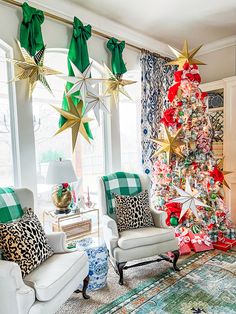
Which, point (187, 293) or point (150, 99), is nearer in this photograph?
Result: point (187, 293)

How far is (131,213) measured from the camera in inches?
114

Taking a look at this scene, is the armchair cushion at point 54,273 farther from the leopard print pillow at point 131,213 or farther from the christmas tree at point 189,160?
the christmas tree at point 189,160

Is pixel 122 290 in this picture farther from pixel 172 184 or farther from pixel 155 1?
pixel 155 1

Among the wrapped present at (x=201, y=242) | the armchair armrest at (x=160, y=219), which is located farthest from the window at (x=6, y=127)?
the wrapped present at (x=201, y=242)

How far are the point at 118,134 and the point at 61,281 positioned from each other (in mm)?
2384

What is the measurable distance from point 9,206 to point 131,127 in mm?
2432

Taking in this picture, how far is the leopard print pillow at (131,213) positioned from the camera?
289cm

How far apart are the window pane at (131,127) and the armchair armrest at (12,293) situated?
2.58m

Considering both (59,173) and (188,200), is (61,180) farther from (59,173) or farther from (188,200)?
(188,200)

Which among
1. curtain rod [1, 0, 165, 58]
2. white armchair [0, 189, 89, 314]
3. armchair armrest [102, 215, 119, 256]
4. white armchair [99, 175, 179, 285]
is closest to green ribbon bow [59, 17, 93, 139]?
curtain rod [1, 0, 165, 58]

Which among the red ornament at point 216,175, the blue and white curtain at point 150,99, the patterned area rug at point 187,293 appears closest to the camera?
the patterned area rug at point 187,293

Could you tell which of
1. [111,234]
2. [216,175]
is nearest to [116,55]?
[216,175]

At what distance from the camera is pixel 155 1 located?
120 inches

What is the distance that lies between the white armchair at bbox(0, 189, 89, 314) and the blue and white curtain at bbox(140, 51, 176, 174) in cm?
213
